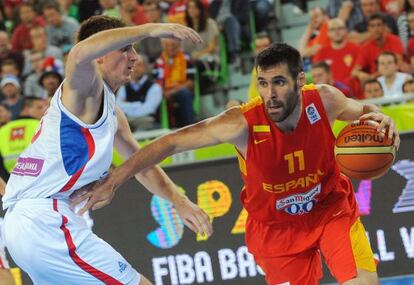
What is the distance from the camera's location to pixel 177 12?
1336 centimetres

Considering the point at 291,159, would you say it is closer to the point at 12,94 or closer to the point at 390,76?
the point at 390,76

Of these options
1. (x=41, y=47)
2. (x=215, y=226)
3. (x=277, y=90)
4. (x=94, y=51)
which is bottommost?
(x=215, y=226)

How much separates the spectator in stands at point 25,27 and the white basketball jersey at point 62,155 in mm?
9281

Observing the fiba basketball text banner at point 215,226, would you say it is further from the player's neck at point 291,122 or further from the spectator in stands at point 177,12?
the spectator in stands at point 177,12

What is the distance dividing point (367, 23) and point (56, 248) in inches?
296

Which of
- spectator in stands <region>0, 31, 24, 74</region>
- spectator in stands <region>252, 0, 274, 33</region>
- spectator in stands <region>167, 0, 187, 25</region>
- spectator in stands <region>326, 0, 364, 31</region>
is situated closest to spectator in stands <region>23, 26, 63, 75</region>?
spectator in stands <region>0, 31, 24, 74</region>

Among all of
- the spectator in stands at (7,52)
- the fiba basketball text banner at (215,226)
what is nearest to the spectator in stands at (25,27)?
the spectator in stands at (7,52)

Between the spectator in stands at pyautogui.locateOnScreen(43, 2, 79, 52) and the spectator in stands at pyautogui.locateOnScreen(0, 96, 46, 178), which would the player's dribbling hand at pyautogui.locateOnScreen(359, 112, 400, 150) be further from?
the spectator in stands at pyautogui.locateOnScreen(43, 2, 79, 52)

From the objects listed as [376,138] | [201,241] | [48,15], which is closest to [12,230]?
[376,138]

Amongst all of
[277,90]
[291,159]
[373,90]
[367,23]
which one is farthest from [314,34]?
[277,90]

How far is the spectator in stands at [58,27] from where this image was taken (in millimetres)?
14312

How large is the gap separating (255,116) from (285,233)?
33.1 inches

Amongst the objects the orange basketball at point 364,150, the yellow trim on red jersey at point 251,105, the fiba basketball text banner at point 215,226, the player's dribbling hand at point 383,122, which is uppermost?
the yellow trim on red jersey at point 251,105

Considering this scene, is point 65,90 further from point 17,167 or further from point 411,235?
point 411,235
